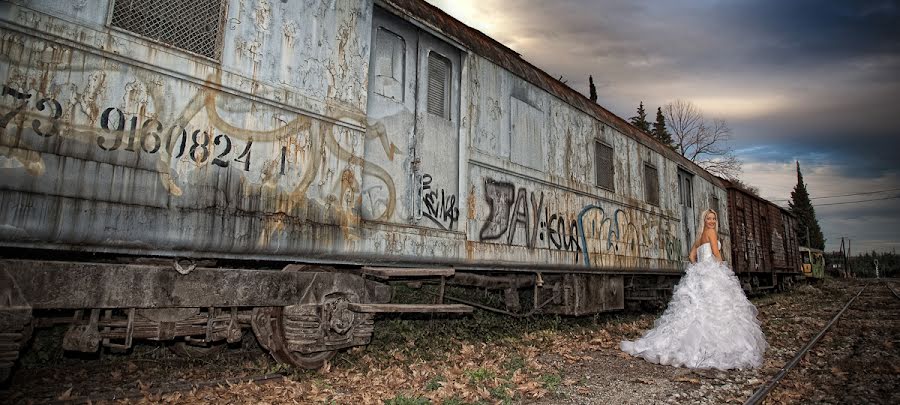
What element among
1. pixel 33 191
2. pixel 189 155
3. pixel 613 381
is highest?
pixel 189 155

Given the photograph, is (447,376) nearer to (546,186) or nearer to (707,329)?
(707,329)

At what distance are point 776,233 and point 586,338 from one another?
17.4m

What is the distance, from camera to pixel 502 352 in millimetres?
6312

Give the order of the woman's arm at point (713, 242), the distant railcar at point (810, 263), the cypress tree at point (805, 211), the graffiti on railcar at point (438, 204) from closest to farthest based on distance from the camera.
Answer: the graffiti on railcar at point (438, 204) < the woman's arm at point (713, 242) < the distant railcar at point (810, 263) < the cypress tree at point (805, 211)

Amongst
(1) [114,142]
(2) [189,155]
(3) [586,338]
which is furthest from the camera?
(3) [586,338]

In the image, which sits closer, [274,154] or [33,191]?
[33,191]

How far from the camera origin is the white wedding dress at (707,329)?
227 inches

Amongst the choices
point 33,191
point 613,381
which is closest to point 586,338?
point 613,381

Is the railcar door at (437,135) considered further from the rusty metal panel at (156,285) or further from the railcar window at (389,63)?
the rusty metal panel at (156,285)

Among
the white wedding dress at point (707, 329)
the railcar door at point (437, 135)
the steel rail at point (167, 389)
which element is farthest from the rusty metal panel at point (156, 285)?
the white wedding dress at point (707, 329)

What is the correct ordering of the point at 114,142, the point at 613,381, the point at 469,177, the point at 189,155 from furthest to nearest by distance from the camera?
the point at 469,177 < the point at 613,381 < the point at 189,155 < the point at 114,142

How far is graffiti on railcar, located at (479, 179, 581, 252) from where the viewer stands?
641cm

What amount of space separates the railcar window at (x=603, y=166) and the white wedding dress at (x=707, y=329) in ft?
8.34

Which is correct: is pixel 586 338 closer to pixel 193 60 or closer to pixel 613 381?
pixel 613 381
